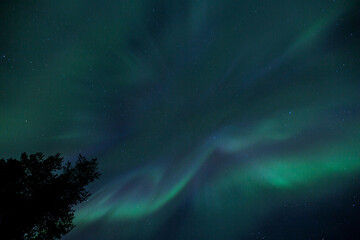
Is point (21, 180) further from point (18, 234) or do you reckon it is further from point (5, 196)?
point (18, 234)

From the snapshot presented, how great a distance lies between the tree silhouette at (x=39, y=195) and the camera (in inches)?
396

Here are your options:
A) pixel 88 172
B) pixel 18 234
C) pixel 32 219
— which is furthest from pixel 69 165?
pixel 18 234

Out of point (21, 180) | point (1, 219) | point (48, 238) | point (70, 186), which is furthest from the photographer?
point (70, 186)

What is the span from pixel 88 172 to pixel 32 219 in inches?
141

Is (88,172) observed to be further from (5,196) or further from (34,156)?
(5,196)

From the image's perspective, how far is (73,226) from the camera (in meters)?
A: 12.3

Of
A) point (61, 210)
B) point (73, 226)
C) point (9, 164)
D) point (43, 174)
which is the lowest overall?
point (73, 226)

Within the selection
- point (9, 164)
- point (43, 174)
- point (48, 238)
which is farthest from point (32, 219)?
point (9, 164)

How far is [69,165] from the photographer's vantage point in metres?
12.6

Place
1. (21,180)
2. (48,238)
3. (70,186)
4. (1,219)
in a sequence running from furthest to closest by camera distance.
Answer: (70,186), (48,238), (21,180), (1,219)

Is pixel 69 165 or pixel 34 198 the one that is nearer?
pixel 34 198

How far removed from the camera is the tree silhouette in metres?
10.1

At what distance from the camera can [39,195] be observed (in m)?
11.0

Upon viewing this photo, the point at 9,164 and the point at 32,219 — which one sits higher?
the point at 9,164
